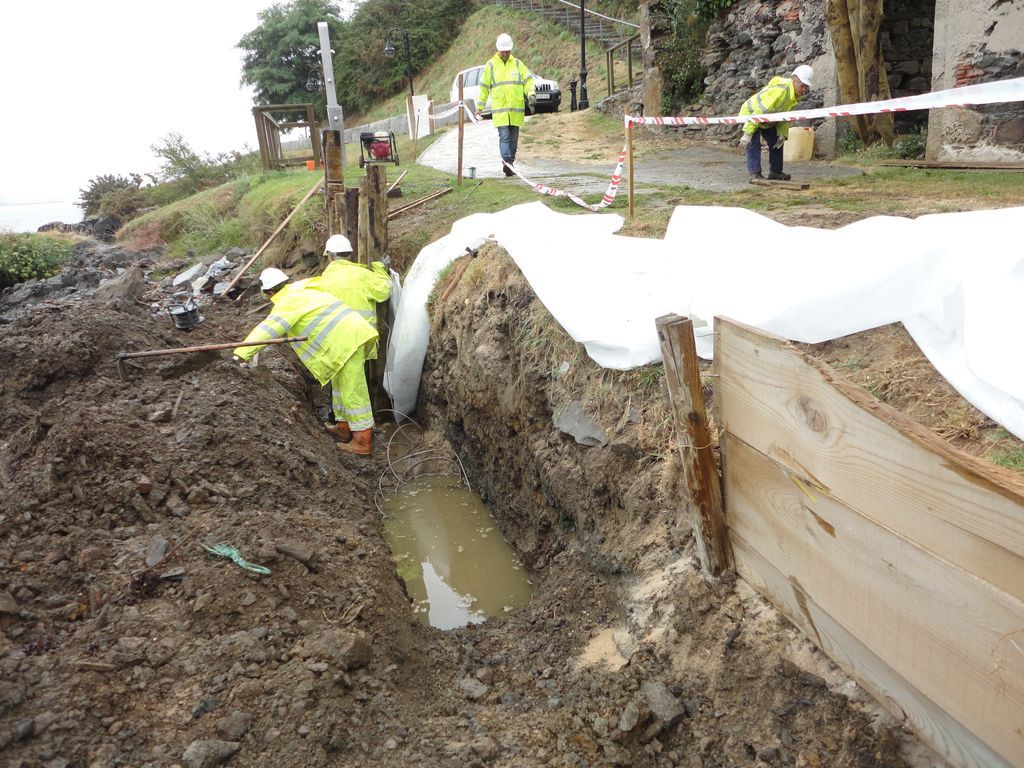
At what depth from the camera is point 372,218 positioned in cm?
751

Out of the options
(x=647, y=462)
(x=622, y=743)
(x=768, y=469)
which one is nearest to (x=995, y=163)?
(x=647, y=462)

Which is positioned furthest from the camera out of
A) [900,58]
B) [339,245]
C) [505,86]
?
[900,58]

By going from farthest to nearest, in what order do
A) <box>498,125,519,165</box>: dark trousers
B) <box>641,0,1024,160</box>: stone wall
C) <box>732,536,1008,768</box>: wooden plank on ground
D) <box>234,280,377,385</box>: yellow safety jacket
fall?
<box>498,125,519,165</box>: dark trousers < <box>641,0,1024,160</box>: stone wall < <box>234,280,377,385</box>: yellow safety jacket < <box>732,536,1008,768</box>: wooden plank on ground

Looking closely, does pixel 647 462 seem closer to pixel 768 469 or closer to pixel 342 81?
pixel 768 469

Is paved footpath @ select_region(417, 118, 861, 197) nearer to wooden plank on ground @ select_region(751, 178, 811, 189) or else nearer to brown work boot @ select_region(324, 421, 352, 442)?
wooden plank on ground @ select_region(751, 178, 811, 189)

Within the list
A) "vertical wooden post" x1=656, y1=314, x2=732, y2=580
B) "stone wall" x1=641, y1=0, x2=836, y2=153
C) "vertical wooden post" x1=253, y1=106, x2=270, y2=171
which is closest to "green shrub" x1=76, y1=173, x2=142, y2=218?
"vertical wooden post" x1=253, y1=106, x2=270, y2=171

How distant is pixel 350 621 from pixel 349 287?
154 inches

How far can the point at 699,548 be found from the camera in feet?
9.89

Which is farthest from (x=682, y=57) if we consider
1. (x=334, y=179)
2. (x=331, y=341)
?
(x=331, y=341)

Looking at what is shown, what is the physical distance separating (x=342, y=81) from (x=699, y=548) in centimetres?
4222

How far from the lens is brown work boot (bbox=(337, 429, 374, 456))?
21.6 ft

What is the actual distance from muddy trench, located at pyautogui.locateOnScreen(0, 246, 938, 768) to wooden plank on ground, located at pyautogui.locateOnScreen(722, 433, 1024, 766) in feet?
0.83

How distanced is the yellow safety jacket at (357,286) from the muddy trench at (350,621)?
1.55 meters

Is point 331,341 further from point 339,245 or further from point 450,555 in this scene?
point 450,555
